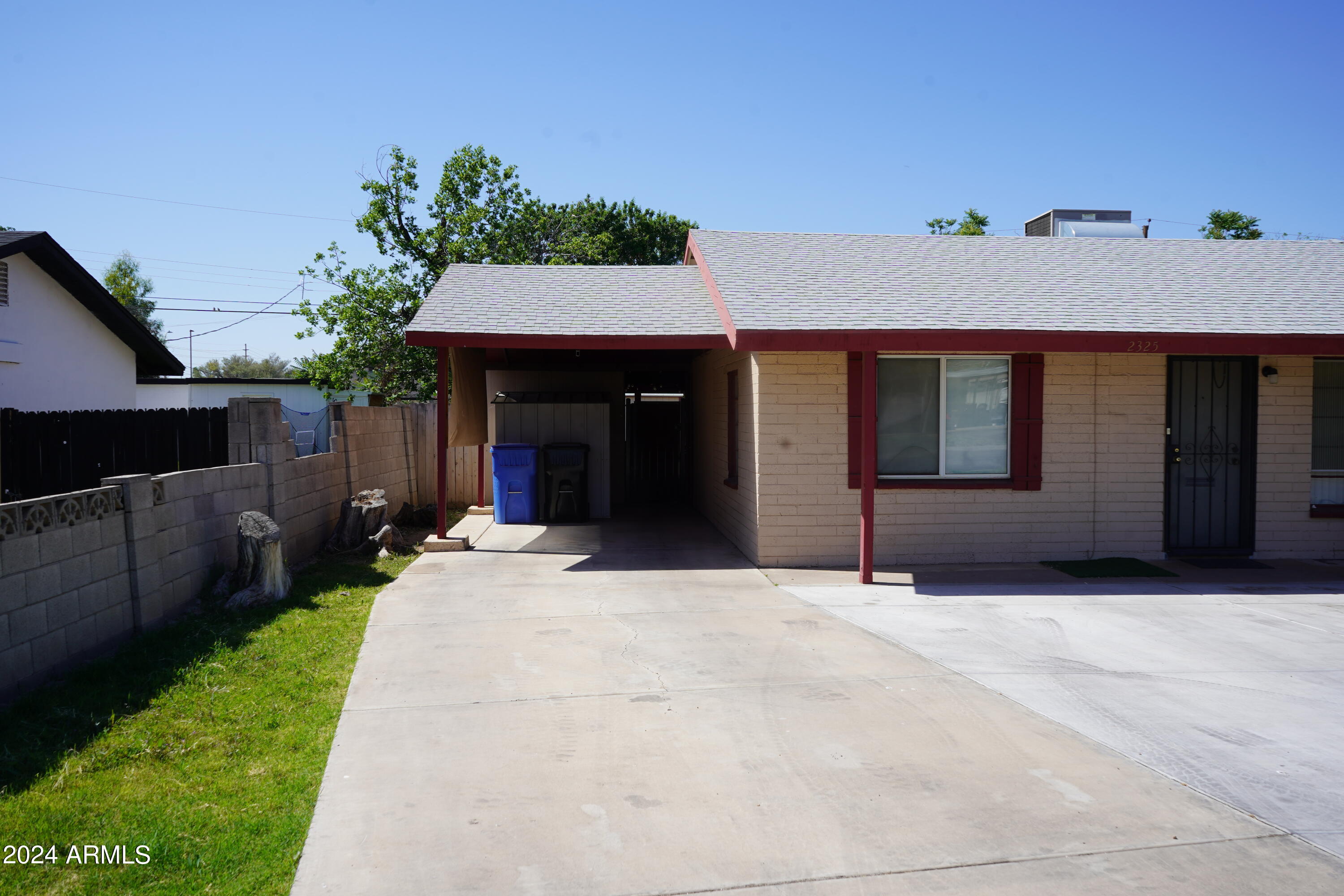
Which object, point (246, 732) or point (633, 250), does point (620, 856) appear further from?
point (633, 250)

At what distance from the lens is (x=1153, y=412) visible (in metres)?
10.6

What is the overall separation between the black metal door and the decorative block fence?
9999mm

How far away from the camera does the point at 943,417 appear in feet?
34.4

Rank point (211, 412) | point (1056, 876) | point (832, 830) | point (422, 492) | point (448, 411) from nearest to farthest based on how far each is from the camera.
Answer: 1. point (1056, 876)
2. point (832, 830)
3. point (211, 412)
4. point (448, 411)
5. point (422, 492)

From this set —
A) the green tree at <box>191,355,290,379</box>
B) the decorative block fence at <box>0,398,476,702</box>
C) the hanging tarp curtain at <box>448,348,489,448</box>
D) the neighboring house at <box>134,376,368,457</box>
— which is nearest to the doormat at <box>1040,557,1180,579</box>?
the hanging tarp curtain at <box>448,348,489,448</box>

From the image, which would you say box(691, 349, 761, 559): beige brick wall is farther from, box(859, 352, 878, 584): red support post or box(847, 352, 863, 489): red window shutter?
box(859, 352, 878, 584): red support post

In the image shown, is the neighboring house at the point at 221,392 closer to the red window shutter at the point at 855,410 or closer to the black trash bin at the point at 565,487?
the black trash bin at the point at 565,487

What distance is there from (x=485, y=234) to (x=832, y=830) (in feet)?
73.1

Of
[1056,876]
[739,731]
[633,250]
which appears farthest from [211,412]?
[633,250]

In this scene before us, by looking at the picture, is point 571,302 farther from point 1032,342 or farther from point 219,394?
point 219,394

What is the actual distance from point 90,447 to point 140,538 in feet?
5.94

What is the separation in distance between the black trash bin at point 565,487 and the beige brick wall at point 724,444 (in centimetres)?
200

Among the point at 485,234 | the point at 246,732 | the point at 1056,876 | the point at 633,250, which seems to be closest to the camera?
the point at 1056,876

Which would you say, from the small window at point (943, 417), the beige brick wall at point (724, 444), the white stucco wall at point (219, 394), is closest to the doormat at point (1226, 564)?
the small window at point (943, 417)
